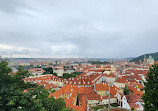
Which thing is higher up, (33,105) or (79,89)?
(33,105)

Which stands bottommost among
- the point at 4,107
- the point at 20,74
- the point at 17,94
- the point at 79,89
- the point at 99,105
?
the point at 99,105

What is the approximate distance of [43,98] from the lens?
1068cm

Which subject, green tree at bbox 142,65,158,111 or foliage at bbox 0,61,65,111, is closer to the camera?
foliage at bbox 0,61,65,111

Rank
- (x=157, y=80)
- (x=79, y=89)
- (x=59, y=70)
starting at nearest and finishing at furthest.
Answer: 1. (x=157, y=80)
2. (x=79, y=89)
3. (x=59, y=70)

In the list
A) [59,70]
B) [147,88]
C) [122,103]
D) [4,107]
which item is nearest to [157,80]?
[147,88]

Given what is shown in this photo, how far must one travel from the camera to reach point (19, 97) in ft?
30.3

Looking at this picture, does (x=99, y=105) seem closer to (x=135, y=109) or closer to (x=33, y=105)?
(x=135, y=109)

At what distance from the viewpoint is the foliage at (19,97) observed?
895 centimetres

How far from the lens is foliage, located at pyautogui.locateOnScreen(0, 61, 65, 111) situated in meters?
8.95

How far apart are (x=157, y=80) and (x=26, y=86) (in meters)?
13.2

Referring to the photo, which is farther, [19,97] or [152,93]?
[152,93]

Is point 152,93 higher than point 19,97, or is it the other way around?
point 19,97

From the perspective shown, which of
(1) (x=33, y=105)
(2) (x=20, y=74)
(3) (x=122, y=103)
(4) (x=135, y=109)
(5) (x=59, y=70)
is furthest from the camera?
(5) (x=59, y=70)

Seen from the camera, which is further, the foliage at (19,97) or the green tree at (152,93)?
the green tree at (152,93)
